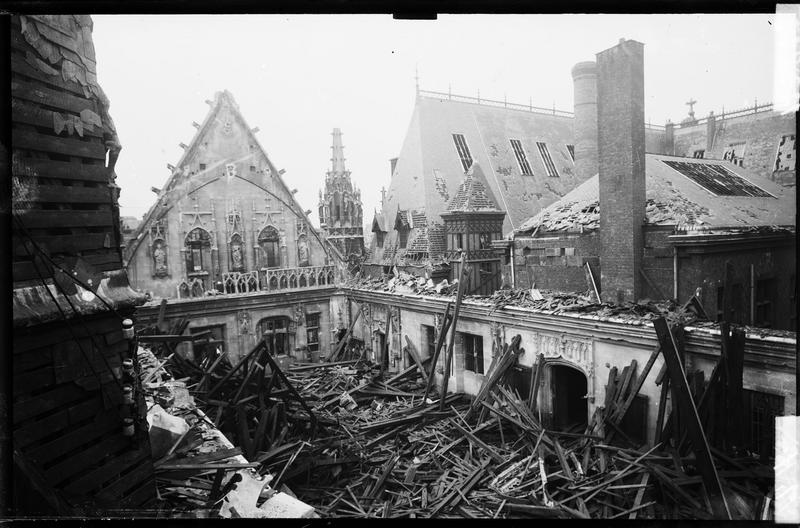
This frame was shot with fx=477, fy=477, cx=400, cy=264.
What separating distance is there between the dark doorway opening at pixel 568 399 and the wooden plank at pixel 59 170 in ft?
33.6

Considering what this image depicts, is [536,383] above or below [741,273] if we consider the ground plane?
below

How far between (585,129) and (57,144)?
19733 mm

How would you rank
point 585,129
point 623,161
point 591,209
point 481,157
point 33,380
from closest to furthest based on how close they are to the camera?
point 33,380 → point 623,161 → point 591,209 → point 585,129 → point 481,157

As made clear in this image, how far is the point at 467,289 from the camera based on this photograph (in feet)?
50.6

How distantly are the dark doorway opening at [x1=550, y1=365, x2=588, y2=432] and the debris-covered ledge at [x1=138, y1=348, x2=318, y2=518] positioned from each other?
7.18 m

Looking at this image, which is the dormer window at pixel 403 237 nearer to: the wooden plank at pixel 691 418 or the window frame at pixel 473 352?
the window frame at pixel 473 352

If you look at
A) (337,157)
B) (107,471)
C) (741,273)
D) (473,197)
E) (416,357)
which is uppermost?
(337,157)

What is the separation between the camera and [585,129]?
20406 millimetres

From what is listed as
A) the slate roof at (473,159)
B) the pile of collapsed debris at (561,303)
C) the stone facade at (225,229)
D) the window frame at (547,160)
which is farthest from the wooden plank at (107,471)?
the window frame at (547,160)

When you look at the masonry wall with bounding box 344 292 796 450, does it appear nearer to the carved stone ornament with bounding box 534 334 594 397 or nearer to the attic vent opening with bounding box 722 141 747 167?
the carved stone ornament with bounding box 534 334 594 397

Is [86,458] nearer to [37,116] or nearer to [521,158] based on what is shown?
[37,116]

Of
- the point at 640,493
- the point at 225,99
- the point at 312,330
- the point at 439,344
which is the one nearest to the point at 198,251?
the point at 312,330

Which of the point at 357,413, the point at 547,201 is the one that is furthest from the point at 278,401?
the point at 547,201

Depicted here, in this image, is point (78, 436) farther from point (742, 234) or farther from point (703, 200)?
point (703, 200)
